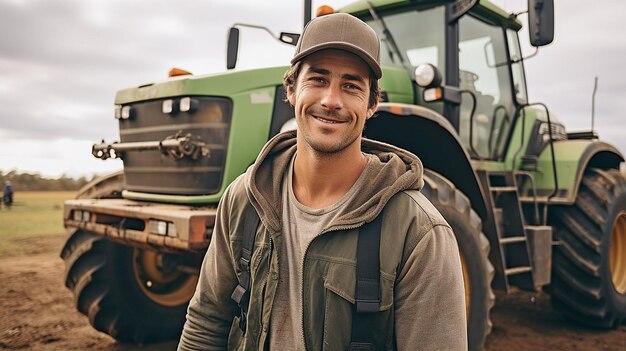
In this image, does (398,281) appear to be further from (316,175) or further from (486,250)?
(486,250)

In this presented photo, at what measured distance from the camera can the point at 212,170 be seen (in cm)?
301

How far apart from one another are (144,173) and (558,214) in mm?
3536

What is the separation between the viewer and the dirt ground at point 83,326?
12.2 ft

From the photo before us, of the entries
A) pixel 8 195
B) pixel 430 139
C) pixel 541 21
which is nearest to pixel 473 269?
pixel 430 139

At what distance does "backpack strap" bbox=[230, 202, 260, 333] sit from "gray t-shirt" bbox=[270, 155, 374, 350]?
0.34ft

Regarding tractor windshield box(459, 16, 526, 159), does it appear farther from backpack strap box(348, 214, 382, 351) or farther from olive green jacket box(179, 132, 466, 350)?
backpack strap box(348, 214, 382, 351)

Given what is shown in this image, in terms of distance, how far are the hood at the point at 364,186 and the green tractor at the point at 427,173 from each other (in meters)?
0.88

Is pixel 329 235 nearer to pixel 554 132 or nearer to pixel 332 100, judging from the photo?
pixel 332 100

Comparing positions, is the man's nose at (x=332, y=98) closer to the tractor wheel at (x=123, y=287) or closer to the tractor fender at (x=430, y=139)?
the tractor fender at (x=430, y=139)

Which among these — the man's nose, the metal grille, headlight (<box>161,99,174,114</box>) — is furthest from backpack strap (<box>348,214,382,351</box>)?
headlight (<box>161,99,174,114</box>)

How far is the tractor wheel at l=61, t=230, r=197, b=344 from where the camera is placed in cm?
354

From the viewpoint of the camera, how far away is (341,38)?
151cm

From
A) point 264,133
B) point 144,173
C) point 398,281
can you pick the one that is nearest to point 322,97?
point 398,281

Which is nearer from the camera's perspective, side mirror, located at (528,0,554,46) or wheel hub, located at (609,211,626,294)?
side mirror, located at (528,0,554,46)
